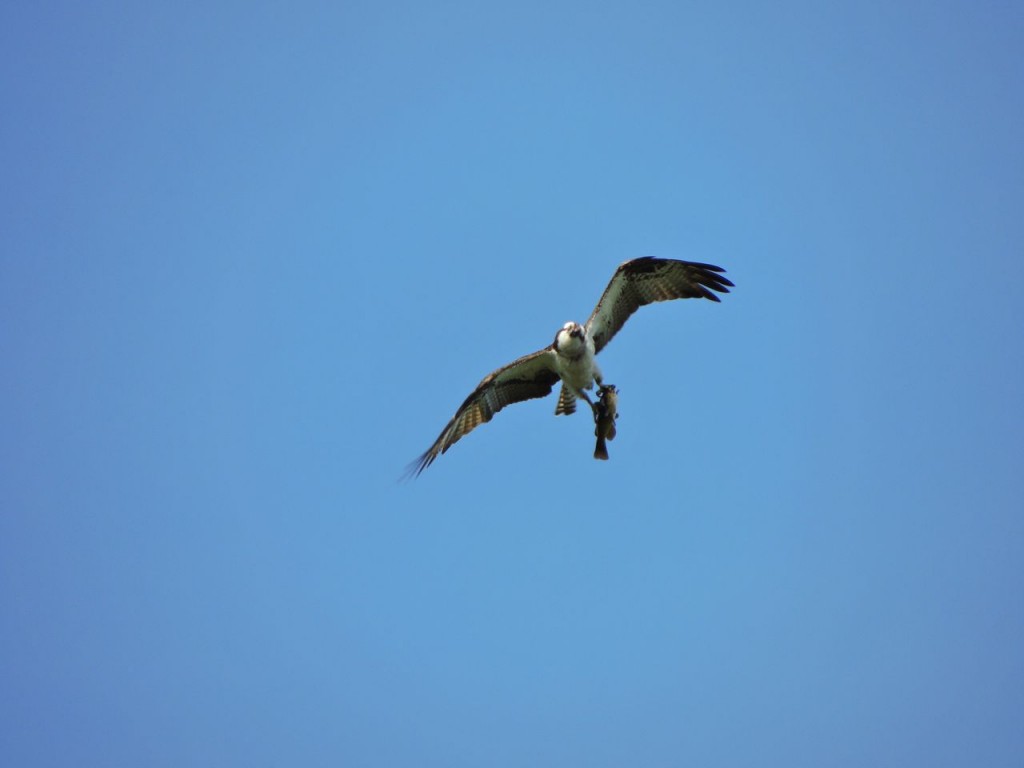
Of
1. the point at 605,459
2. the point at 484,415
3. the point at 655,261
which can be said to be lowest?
the point at 605,459

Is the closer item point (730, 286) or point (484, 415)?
Answer: point (730, 286)

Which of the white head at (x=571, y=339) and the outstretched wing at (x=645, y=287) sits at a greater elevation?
the outstretched wing at (x=645, y=287)

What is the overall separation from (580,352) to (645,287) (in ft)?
6.00

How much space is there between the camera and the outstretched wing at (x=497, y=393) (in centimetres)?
1711

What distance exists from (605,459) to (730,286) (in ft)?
11.9

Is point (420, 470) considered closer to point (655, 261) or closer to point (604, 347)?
point (604, 347)

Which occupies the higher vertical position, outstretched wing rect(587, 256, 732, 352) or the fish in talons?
outstretched wing rect(587, 256, 732, 352)

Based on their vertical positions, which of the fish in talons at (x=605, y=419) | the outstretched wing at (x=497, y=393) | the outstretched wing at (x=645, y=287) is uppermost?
the outstretched wing at (x=645, y=287)

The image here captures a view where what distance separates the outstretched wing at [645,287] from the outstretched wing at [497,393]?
44.2 inches

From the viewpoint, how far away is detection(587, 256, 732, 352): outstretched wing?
650 inches

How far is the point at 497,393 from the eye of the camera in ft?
58.1

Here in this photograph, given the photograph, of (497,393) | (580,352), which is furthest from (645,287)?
(497,393)

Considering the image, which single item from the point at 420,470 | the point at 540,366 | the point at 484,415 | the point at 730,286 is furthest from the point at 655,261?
the point at 420,470

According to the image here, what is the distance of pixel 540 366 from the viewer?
17.2 m
